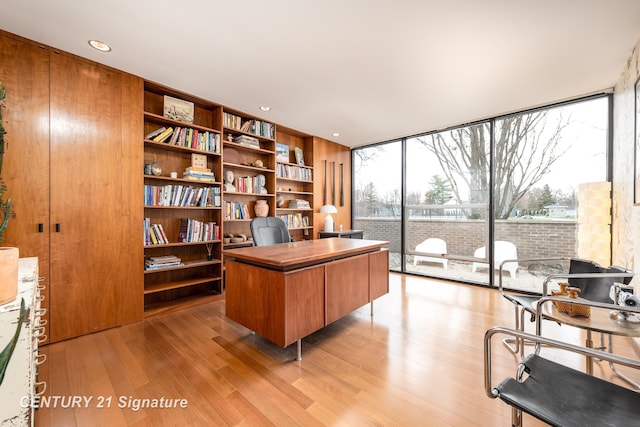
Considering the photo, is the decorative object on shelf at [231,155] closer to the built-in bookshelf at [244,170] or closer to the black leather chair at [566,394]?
the built-in bookshelf at [244,170]

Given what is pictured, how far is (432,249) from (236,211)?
3352mm

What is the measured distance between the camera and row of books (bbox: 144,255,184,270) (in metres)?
2.80

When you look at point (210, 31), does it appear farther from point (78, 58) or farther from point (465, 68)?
point (465, 68)

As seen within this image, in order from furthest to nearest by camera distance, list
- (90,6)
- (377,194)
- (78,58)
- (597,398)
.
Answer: (377,194) < (78,58) < (90,6) < (597,398)

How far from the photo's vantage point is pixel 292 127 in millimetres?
4312

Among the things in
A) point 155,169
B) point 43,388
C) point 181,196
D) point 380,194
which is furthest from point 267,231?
point 380,194


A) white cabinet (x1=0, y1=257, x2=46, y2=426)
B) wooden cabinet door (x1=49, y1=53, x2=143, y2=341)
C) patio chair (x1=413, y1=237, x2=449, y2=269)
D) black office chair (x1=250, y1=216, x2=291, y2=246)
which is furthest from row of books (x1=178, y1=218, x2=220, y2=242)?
patio chair (x1=413, y1=237, x2=449, y2=269)

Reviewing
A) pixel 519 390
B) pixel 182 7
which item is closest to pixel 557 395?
pixel 519 390

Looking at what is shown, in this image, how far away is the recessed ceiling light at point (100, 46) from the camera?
2.11 meters

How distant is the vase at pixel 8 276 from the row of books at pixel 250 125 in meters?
2.87

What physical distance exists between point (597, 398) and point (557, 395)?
5.7 inches

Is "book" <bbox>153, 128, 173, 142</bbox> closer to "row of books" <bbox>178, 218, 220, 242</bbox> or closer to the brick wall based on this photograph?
"row of books" <bbox>178, 218, 220, 242</bbox>

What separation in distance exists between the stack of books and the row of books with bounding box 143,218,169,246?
69 cm

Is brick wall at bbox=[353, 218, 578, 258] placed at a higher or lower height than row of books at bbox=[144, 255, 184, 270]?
higher
